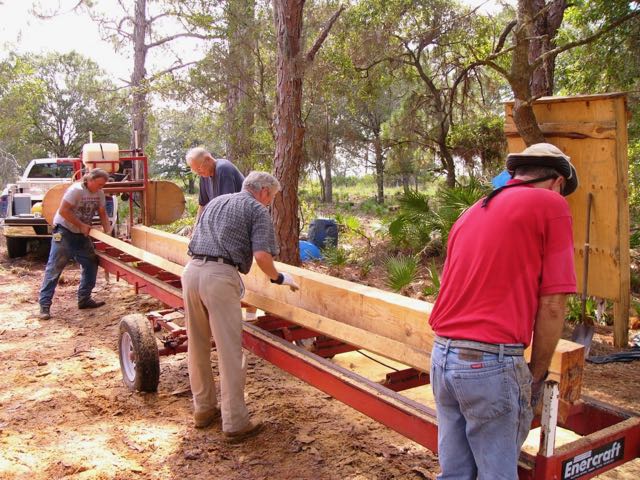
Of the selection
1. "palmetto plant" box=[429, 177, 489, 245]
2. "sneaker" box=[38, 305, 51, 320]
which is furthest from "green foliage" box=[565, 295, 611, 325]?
"sneaker" box=[38, 305, 51, 320]

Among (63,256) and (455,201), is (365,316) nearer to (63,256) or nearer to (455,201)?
(63,256)

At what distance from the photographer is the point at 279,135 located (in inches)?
344

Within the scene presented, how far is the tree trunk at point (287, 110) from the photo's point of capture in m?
8.55

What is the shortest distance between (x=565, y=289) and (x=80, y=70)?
36079 mm

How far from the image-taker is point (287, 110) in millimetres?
8695

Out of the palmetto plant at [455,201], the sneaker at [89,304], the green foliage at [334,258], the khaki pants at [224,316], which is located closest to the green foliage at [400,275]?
the palmetto plant at [455,201]

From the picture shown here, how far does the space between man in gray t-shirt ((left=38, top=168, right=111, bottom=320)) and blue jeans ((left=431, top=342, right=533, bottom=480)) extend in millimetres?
6612

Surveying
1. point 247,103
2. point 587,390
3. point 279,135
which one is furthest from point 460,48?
point 587,390

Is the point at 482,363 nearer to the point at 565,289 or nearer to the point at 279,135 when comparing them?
the point at 565,289

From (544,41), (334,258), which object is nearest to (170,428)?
(334,258)

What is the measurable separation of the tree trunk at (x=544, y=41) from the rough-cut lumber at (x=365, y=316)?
22.1ft

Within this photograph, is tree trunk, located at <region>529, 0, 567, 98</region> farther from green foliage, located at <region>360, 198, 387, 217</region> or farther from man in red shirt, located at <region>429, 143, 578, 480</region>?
green foliage, located at <region>360, 198, 387, 217</region>

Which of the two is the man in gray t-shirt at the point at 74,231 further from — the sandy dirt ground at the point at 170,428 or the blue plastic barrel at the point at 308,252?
the blue plastic barrel at the point at 308,252

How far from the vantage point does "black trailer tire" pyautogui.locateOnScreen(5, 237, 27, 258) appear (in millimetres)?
12672
